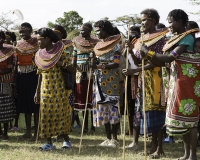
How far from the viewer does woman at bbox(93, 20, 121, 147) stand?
21.7 feet

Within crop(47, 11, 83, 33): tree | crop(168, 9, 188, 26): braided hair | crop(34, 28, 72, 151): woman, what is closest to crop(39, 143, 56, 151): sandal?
crop(34, 28, 72, 151): woman

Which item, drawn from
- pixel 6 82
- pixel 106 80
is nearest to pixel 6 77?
pixel 6 82

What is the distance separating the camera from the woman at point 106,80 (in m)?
6.61

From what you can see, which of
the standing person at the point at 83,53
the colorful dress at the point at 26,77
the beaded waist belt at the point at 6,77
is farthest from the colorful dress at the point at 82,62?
the beaded waist belt at the point at 6,77

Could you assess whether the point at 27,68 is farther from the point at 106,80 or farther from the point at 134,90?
the point at 134,90

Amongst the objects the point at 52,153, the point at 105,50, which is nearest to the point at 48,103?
the point at 52,153

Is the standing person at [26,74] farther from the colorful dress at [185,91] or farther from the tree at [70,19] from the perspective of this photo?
the tree at [70,19]

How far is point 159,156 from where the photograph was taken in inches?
225

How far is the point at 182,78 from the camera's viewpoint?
502 centimetres

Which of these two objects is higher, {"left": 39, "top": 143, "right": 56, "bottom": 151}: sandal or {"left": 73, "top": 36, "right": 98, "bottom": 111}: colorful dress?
{"left": 73, "top": 36, "right": 98, "bottom": 111}: colorful dress

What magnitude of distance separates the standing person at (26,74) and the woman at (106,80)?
61.2 inches

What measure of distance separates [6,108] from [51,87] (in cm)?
159

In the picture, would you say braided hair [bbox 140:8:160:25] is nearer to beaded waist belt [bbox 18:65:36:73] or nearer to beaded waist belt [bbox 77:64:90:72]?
beaded waist belt [bbox 77:64:90:72]

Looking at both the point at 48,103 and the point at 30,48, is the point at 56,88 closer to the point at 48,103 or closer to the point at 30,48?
the point at 48,103
